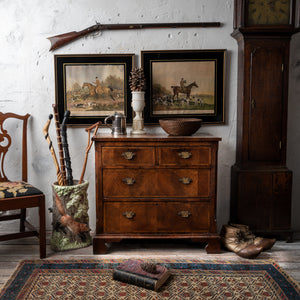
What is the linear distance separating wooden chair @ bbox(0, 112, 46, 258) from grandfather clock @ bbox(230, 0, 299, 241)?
1.66 metres

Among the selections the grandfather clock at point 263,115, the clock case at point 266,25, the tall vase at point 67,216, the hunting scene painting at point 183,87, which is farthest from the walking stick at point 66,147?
the clock case at point 266,25

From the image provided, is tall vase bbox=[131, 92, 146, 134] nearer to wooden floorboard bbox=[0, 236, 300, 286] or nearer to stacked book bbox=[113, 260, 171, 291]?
wooden floorboard bbox=[0, 236, 300, 286]

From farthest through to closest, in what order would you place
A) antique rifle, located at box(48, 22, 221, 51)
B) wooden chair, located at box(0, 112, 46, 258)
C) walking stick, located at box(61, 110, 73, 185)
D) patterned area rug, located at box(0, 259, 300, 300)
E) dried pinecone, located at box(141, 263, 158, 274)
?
antique rifle, located at box(48, 22, 221, 51) → walking stick, located at box(61, 110, 73, 185) → wooden chair, located at box(0, 112, 46, 258) → dried pinecone, located at box(141, 263, 158, 274) → patterned area rug, located at box(0, 259, 300, 300)

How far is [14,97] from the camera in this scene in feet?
10.7

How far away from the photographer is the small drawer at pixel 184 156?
9.21 feet

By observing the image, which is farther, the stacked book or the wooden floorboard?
the wooden floorboard

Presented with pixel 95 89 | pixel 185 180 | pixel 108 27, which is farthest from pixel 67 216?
pixel 108 27

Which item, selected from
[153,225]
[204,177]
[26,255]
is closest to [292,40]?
[204,177]

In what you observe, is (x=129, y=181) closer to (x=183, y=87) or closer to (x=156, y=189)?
(x=156, y=189)

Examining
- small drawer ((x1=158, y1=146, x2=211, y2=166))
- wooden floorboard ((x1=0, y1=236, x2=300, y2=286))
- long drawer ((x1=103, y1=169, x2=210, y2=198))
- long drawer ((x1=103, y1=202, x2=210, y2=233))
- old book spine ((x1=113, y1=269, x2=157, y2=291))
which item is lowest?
wooden floorboard ((x1=0, y1=236, x2=300, y2=286))

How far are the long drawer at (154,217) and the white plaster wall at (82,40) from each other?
2.58 feet

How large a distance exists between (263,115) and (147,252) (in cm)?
152

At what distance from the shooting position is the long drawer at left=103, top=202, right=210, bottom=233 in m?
2.85

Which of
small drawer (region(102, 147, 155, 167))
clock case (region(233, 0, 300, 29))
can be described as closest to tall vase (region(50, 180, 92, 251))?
small drawer (region(102, 147, 155, 167))
